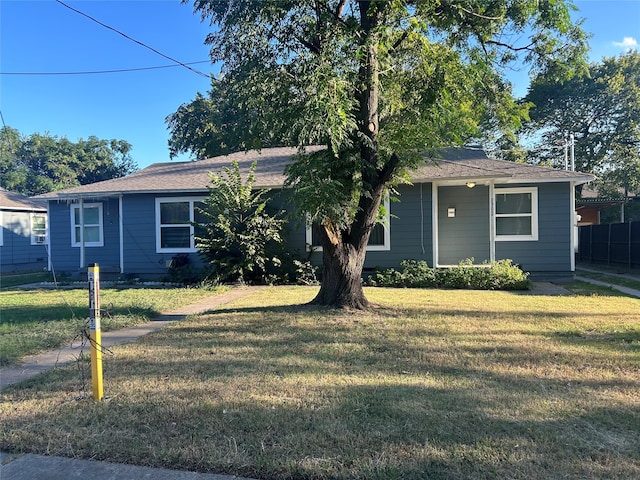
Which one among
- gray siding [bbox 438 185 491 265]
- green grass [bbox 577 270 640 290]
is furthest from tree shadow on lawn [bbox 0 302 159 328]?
green grass [bbox 577 270 640 290]

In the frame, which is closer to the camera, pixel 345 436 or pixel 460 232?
pixel 345 436

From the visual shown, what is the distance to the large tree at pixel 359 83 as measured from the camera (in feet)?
23.3

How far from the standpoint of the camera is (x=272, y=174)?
14.9m

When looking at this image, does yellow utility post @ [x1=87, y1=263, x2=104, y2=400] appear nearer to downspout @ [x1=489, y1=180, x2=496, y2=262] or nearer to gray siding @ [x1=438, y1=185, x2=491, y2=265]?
gray siding @ [x1=438, y1=185, x2=491, y2=265]

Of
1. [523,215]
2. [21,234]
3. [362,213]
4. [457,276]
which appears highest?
[523,215]

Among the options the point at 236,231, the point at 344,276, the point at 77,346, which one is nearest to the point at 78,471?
the point at 77,346

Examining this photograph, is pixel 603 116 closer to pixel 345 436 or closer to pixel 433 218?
pixel 433 218

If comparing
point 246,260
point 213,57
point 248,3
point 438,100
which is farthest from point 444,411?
point 246,260

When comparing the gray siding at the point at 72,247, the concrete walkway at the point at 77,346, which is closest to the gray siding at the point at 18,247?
the gray siding at the point at 72,247

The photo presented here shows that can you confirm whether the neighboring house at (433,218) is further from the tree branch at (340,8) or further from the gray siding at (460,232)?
the tree branch at (340,8)

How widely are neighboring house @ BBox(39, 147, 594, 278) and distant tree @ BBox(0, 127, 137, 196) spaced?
29494 millimetres

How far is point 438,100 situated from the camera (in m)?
7.19

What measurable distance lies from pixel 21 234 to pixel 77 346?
19024mm

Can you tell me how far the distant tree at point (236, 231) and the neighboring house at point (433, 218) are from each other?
1.06m
